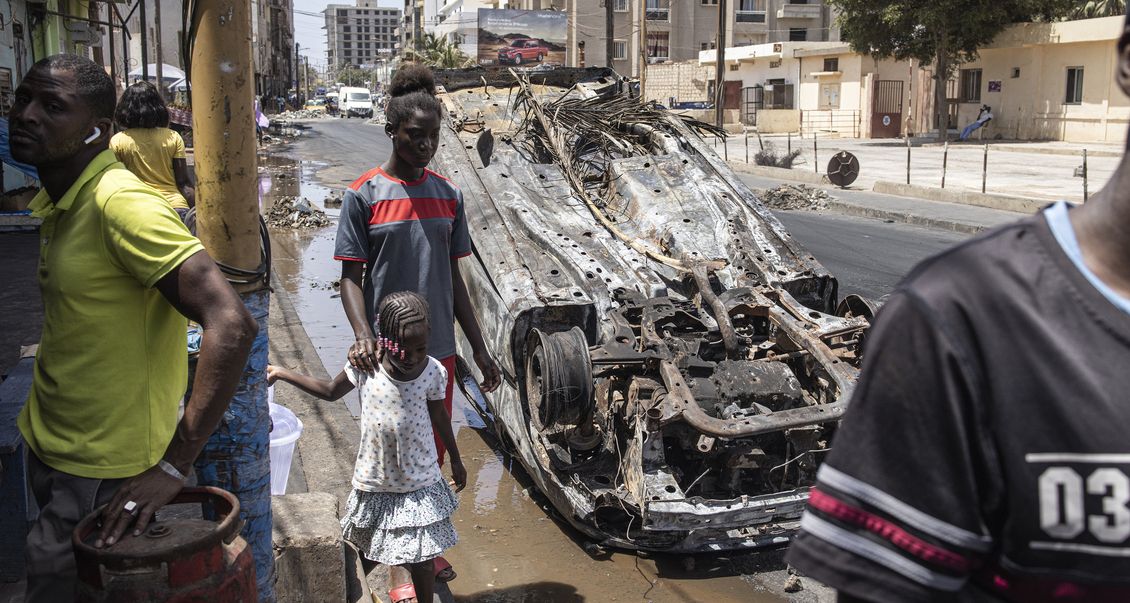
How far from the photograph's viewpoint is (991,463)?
3.96 ft

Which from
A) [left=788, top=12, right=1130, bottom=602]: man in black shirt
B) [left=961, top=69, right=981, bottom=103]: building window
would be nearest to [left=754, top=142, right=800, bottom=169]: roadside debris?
[left=961, top=69, right=981, bottom=103]: building window

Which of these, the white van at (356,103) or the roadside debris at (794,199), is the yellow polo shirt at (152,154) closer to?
the roadside debris at (794,199)

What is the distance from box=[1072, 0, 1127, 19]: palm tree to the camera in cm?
3400

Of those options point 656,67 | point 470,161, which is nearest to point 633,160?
point 470,161

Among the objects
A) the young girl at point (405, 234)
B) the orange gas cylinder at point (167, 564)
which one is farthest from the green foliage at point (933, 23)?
the orange gas cylinder at point (167, 564)

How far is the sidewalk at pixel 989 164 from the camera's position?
63.0ft

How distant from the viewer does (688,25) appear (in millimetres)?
63719

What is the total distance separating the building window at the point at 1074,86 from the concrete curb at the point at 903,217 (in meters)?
18.1

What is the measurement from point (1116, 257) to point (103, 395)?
85.4 inches

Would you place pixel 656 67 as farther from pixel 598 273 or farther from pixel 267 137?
pixel 598 273

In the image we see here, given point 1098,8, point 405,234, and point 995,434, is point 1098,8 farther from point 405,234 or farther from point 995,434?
point 995,434

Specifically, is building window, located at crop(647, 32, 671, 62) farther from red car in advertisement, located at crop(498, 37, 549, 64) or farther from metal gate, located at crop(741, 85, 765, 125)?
metal gate, located at crop(741, 85, 765, 125)

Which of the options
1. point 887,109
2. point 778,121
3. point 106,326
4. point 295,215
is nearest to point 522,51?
point 778,121

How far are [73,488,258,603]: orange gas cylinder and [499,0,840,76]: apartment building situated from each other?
60721mm
